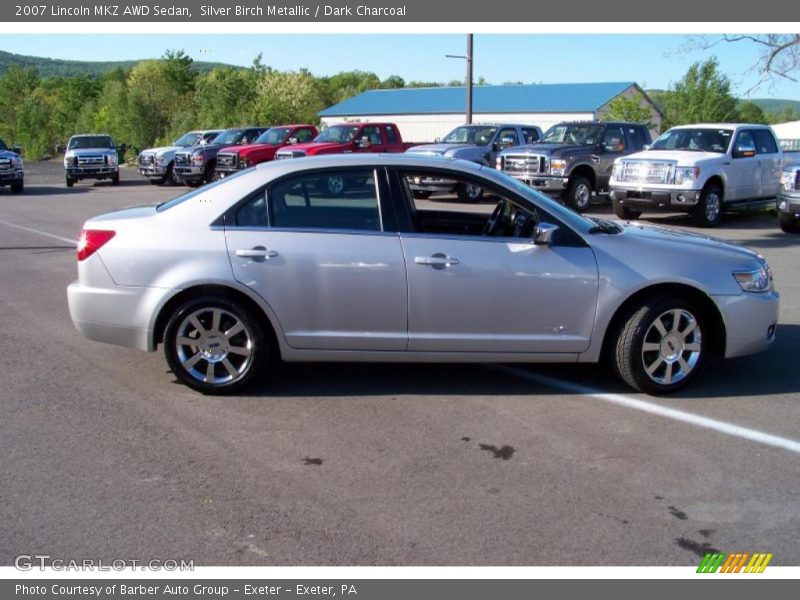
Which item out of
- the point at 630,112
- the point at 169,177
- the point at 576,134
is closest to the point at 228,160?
the point at 169,177

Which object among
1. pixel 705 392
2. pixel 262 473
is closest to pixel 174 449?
pixel 262 473

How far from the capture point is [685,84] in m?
60.4

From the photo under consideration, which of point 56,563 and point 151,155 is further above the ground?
point 151,155

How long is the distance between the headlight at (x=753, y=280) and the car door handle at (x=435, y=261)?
210 centimetres

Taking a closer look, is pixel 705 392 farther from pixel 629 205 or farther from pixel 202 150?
pixel 202 150

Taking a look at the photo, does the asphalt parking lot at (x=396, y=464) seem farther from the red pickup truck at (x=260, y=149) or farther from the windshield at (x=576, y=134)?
the red pickup truck at (x=260, y=149)

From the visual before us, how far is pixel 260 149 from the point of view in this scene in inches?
1014

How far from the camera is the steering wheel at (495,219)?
6.25 metres

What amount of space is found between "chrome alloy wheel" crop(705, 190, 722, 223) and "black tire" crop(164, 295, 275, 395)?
42.0ft

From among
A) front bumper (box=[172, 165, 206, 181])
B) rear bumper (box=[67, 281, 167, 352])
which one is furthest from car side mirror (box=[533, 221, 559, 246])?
front bumper (box=[172, 165, 206, 181])

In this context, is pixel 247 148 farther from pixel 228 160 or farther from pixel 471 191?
pixel 471 191

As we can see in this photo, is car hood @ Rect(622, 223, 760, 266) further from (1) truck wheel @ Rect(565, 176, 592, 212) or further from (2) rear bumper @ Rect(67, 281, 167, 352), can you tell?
(1) truck wheel @ Rect(565, 176, 592, 212)

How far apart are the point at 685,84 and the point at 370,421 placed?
61.2m

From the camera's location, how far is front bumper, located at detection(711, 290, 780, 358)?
5.91 m
